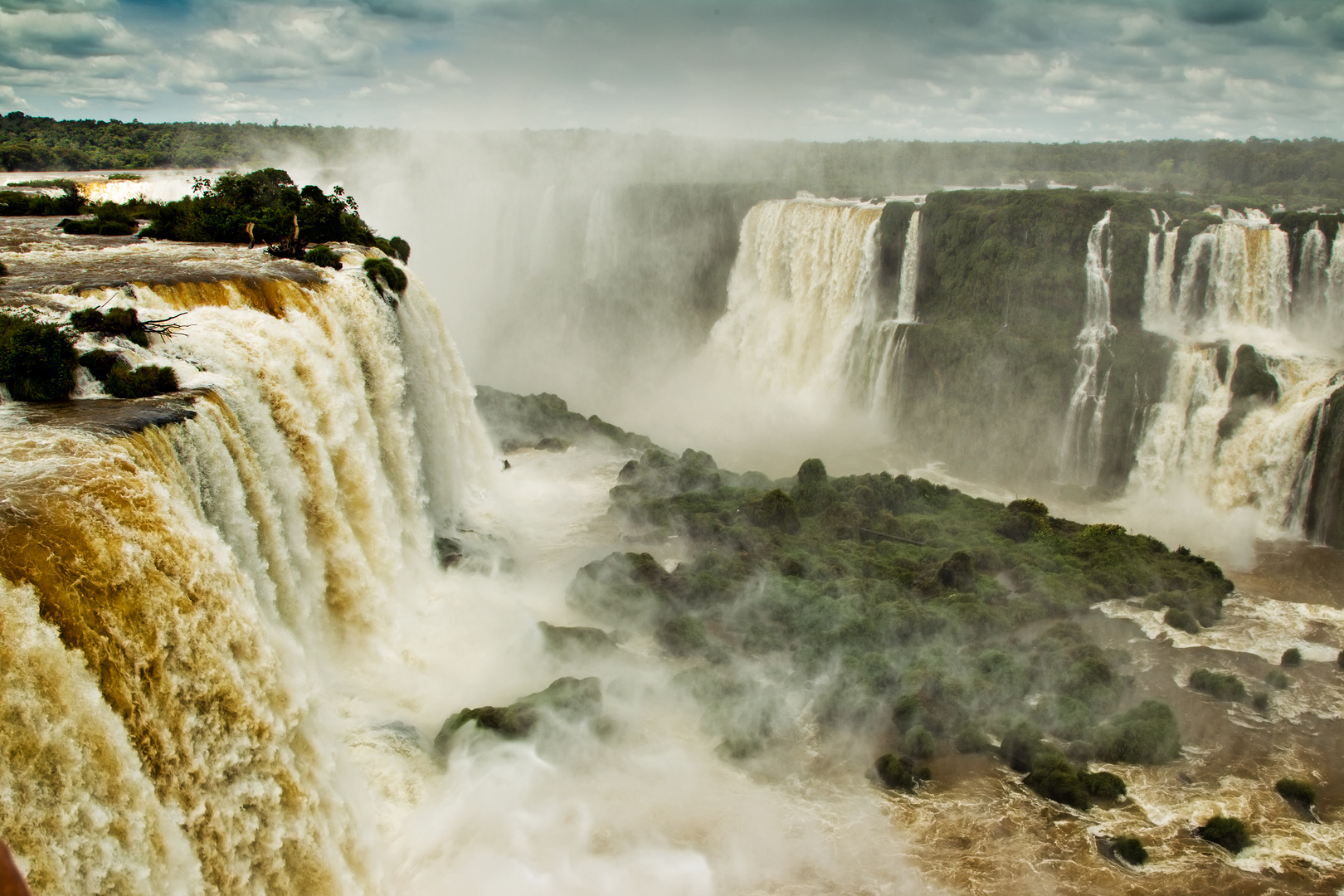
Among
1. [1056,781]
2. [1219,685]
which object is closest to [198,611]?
[1056,781]

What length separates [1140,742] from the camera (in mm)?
13914

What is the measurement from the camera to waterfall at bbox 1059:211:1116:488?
26.6m

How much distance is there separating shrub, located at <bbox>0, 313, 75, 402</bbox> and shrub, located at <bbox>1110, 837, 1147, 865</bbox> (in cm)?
1446

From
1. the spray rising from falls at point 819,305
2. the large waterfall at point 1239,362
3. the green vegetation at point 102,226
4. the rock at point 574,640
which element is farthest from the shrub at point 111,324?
the large waterfall at point 1239,362

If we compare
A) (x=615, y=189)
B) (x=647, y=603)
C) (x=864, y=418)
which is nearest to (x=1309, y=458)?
(x=864, y=418)

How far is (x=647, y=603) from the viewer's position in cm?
1777

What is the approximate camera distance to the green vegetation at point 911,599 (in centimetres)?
1445

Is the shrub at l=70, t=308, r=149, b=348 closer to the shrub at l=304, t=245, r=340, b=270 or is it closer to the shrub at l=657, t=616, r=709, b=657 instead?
the shrub at l=304, t=245, r=340, b=270

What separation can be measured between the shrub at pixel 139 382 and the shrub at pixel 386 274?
8308 millimetres

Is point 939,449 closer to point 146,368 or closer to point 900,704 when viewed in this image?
point 900,704

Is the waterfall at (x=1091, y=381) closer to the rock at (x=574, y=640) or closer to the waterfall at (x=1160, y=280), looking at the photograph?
the waterfall at (x=1160, y=280)

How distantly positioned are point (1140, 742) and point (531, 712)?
926 centimetres

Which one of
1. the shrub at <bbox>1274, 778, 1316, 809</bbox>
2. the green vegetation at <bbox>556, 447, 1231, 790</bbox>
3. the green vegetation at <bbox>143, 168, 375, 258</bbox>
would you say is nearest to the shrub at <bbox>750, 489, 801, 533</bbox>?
the green vegetation at <bbox>556, 447, 1231, 790</bbox>

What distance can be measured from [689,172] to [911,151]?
78.7ft
